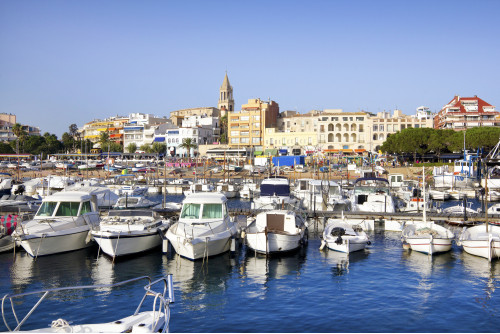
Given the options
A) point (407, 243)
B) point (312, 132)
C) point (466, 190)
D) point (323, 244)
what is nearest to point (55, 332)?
point (323, 244)

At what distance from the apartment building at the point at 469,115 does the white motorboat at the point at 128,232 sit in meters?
115

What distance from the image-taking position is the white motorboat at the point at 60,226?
2705 cm

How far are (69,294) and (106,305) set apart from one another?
259 cm

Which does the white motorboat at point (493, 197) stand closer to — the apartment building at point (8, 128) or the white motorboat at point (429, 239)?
the white motorboat at point (429, 239)

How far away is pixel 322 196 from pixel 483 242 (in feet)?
65.1

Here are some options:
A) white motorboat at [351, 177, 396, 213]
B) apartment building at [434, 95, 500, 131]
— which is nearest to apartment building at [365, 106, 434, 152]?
apartment building at [434, 95, 500, 131]

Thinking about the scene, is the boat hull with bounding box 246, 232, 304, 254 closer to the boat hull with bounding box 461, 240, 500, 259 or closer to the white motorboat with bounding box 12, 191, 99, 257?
the boat hull with bounding box 461, 240, 500, 259

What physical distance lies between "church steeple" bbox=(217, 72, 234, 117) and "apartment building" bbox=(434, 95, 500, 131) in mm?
91239

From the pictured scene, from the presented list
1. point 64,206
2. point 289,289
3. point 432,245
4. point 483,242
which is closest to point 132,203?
point 64,206

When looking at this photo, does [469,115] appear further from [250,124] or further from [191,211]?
[191,211]

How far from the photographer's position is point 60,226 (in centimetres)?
2842

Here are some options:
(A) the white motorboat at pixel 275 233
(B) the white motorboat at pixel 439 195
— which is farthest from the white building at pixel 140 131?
(A) the white motorboat at pixel 275 233

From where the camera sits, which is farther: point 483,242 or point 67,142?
point 67,142

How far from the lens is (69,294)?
21.6 meters
